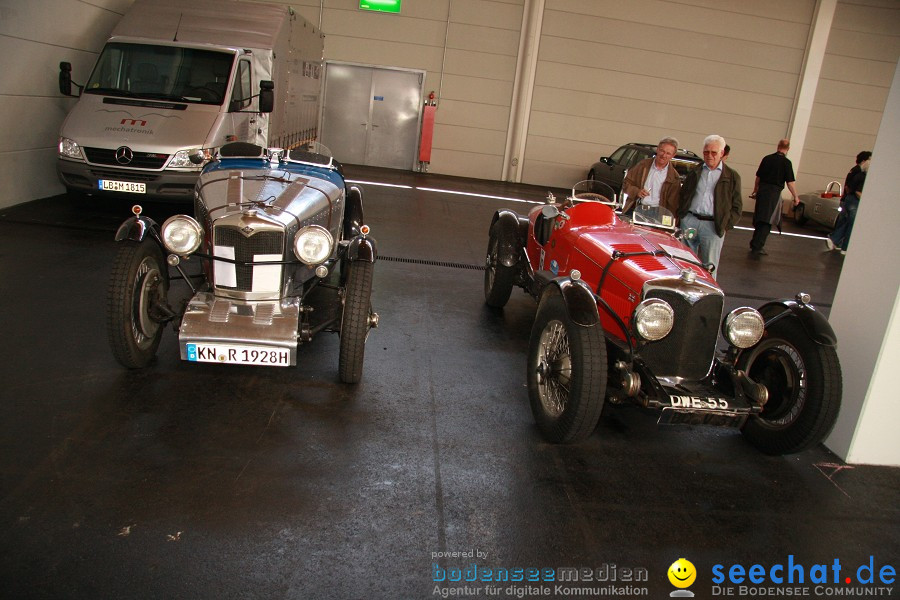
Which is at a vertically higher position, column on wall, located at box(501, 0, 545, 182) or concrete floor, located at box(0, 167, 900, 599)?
column on wall, located at box(501, 0, 545, 182)

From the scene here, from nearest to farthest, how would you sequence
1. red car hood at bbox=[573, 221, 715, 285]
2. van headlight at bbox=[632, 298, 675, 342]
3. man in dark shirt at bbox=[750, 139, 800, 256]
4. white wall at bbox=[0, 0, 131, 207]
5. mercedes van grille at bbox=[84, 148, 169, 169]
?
van headlight at bbox=[632, 298, 675, 342], red car hood at bbox=[573, 221, 715, 285], mercedes van grille at bbox=[84, 148, 169, 169], white wall at bbox=[0, 0, 131, 207], man in dark shirt at bbox=[750, 139, 800, 256]

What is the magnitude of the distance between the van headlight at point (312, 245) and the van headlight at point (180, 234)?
0.63m

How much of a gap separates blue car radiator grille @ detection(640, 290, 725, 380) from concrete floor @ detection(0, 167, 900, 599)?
1.71 ft

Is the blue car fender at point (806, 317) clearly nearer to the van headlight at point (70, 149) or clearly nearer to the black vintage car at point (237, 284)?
the black vintage car at point (237, 284)

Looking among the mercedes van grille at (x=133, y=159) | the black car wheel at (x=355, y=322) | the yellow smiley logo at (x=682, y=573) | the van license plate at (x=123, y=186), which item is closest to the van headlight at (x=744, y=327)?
the yellow smiley logo at (x=682, y=573)

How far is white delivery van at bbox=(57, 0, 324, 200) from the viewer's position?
25.9 feet

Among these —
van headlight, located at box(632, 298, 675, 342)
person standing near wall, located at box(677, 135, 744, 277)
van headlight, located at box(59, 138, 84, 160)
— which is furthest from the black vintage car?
van headlight, located at box(59, 138, 84, 160)

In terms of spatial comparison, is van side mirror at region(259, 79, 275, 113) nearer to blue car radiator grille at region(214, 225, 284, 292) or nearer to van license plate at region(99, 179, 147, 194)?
van license plate at region(99, 179, 147, 194)

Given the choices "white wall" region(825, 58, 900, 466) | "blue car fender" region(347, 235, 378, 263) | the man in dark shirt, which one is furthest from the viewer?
the man in dark shirt

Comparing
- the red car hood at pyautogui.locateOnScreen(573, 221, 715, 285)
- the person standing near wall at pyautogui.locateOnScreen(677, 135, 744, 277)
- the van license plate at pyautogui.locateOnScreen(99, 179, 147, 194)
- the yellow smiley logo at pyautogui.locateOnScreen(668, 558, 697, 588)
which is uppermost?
the person standing near wall at pyautogui.locateOnScreen(677, 135, 744, 277)

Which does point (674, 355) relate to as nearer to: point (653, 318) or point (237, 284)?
point (653, 318)

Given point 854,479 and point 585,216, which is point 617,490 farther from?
point 585,216

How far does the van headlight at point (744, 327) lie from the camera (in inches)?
154

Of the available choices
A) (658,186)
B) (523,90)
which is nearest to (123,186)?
(658,186)
